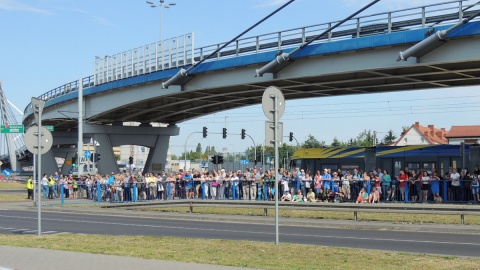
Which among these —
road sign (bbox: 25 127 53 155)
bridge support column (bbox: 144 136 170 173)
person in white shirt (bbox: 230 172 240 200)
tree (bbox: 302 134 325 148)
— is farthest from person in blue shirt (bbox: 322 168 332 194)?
tree (bbox: 302 134 325 148)

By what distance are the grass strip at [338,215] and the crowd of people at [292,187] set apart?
1.57 meters

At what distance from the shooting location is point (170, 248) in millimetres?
13578

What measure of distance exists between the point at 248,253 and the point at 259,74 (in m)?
25.0

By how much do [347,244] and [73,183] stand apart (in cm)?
2485

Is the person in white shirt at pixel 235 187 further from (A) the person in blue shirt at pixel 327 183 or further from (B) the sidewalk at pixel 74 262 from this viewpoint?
(B) the sidewalk at pixel 74 262

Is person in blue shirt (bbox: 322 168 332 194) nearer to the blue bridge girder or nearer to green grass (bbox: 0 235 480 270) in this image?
the blue bridge girder

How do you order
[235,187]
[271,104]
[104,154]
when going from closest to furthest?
[271,104]
[235,187]
[104,154]

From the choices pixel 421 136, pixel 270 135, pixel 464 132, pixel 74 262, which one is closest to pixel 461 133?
pixel 464 132

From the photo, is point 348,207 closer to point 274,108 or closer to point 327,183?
point 327,183

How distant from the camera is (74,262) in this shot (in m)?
11.6

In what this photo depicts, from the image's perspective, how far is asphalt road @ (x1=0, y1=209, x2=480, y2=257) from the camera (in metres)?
15.1

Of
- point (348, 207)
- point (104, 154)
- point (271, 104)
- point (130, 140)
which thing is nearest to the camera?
point (271, 104)

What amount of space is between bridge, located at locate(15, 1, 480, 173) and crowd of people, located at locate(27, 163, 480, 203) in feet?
18.1

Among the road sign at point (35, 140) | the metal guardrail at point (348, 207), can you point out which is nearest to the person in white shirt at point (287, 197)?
the metal guardrail at point (348, 207)
